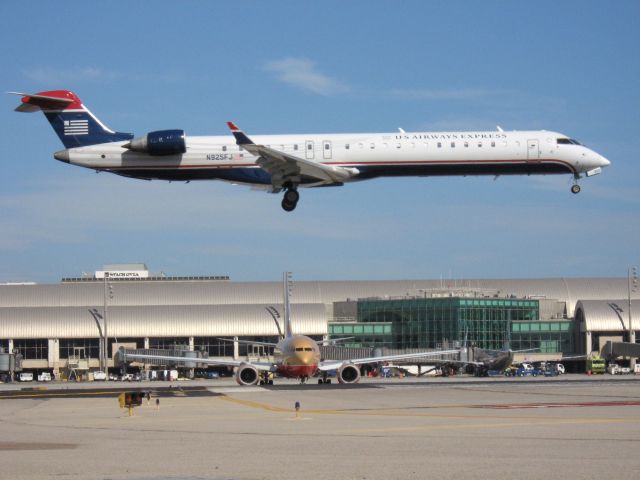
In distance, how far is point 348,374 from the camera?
6819cm

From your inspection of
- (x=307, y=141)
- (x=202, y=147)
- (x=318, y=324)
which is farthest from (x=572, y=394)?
(x=318, y=324)

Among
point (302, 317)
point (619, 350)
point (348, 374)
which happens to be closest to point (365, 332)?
point (302, 317)

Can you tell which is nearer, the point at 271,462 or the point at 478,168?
the point at 271,462

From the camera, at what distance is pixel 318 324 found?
5054 inches

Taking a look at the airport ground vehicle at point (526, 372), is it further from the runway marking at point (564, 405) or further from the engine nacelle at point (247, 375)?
the runway marking at point (564, 405)

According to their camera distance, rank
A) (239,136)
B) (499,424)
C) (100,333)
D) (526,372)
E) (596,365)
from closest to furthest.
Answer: (499,424), (239,136), (526,372), (596,365), (100,333)

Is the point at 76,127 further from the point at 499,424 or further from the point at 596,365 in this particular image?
the point at 596,365

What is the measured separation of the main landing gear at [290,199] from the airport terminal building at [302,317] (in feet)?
214

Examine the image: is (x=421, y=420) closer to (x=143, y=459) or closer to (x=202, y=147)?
(x=143, y=459)

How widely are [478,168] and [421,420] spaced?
88.5 feet

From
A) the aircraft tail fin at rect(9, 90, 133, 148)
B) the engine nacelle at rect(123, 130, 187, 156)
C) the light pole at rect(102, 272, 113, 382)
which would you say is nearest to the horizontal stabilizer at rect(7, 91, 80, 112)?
the aircraft tail fin at rect(9, 90, 133, 148)

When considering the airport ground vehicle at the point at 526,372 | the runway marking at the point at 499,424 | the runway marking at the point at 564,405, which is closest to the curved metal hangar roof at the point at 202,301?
the airport ground vehicle at the point at 526,372

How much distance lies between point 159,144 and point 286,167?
7.11m

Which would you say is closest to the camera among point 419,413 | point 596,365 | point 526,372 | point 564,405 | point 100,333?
point 419,413
